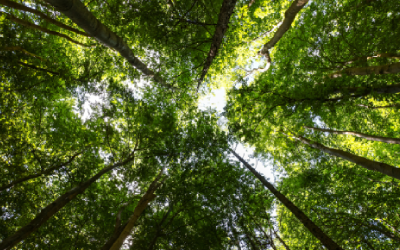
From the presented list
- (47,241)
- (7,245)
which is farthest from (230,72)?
(47,241)

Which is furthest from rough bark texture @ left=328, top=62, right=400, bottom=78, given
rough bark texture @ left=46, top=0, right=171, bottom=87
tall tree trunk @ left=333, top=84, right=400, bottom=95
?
rough bark texture @ left=46, top=0, right=171, bottom=87

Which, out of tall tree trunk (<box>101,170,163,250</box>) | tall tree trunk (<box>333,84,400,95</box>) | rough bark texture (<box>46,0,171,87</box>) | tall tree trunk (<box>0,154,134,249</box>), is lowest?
tall tree trunk (<box>0,154,134,249</box>)

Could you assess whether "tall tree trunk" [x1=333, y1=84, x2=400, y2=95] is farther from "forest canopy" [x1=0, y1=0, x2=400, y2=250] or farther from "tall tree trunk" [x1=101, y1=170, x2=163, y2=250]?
"tall tree trunk" [x1=101, y1=170, x2=163, y2=250]

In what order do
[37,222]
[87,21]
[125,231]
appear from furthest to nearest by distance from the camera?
[125,231] → [37,222] → [87,21]

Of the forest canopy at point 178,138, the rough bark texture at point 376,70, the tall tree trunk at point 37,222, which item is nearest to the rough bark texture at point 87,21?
the forest canopy at point 178,138


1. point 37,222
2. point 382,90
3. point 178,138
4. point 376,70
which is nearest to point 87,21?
point 178,138

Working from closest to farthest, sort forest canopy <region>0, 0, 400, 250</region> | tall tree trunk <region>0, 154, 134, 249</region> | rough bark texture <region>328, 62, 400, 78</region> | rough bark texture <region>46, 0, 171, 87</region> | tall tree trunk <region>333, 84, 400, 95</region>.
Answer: rough bark texture <region>46, 0, 171, 87</region>, tall tree trunk <region>0, 154, 134, 249</region>, rough bark texture <region>328, 62, 400, 78</region>, tall tree trunk <region>333, 84, 400, 95</region>, forest canopy <region>0, 0, 400, 250</region>

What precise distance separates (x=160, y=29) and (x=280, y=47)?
920 centimetres

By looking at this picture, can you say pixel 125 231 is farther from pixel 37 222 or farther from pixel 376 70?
pixel 376 70

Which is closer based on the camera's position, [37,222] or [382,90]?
[37,222]

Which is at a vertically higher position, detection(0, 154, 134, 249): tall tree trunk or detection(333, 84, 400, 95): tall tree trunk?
detection(333, 84, 400, 95): tall tree trunk

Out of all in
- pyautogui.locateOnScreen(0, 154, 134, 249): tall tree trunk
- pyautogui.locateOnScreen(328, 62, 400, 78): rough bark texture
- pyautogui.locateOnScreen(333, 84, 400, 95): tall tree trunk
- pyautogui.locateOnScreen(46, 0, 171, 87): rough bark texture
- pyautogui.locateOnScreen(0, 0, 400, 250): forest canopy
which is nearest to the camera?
pyautogui.locateOnScreen(46, 0, 171, 87): rough bark texture

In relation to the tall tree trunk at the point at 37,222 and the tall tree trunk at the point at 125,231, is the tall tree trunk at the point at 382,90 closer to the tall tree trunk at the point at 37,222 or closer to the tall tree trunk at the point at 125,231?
the tall tree trunk at the point at 125,231

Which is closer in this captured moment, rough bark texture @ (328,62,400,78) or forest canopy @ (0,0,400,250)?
rough bark texture @ (328,62,400,78)
